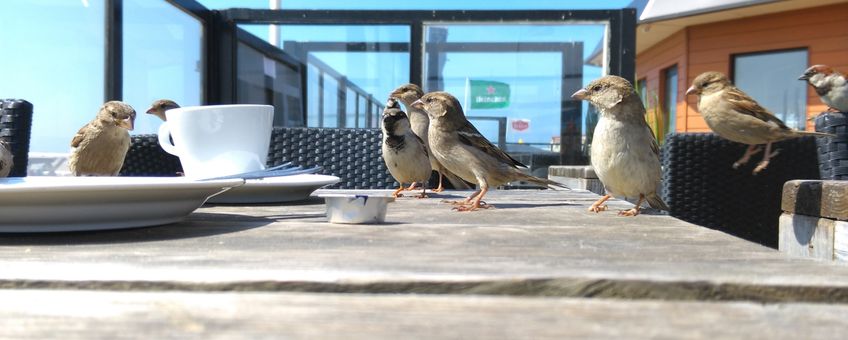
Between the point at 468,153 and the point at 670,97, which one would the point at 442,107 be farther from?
the point at 670,97

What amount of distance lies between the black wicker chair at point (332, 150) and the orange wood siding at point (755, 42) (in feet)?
15.3

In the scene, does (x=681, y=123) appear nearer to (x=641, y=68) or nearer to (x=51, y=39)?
(x=641, y=68)

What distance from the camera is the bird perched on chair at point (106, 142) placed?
2.80 m

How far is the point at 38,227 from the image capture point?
0.78 meters

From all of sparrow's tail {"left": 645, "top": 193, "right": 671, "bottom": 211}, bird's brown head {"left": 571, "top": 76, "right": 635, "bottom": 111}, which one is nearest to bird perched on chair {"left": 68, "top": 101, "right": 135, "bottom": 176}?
bird's brown head {"left": 571, "top": 76, "right": 635, "bottom": 111}

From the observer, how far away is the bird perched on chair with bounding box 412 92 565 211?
1.78 meters

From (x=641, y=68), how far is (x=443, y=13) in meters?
6.73

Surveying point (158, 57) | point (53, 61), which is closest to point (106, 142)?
point (53, 61)

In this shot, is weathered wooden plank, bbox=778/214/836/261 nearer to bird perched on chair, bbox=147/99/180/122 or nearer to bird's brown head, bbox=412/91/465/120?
bird's brown head, bbox=412/91/465/120

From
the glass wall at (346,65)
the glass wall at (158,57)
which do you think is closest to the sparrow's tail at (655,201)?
the glass wall at (346,65)

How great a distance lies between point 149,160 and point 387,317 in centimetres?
237

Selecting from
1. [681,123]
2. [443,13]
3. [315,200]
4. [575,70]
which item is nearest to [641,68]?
[681,123]

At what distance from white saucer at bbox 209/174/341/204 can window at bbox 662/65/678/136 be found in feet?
26.7

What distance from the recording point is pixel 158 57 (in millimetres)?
3961
